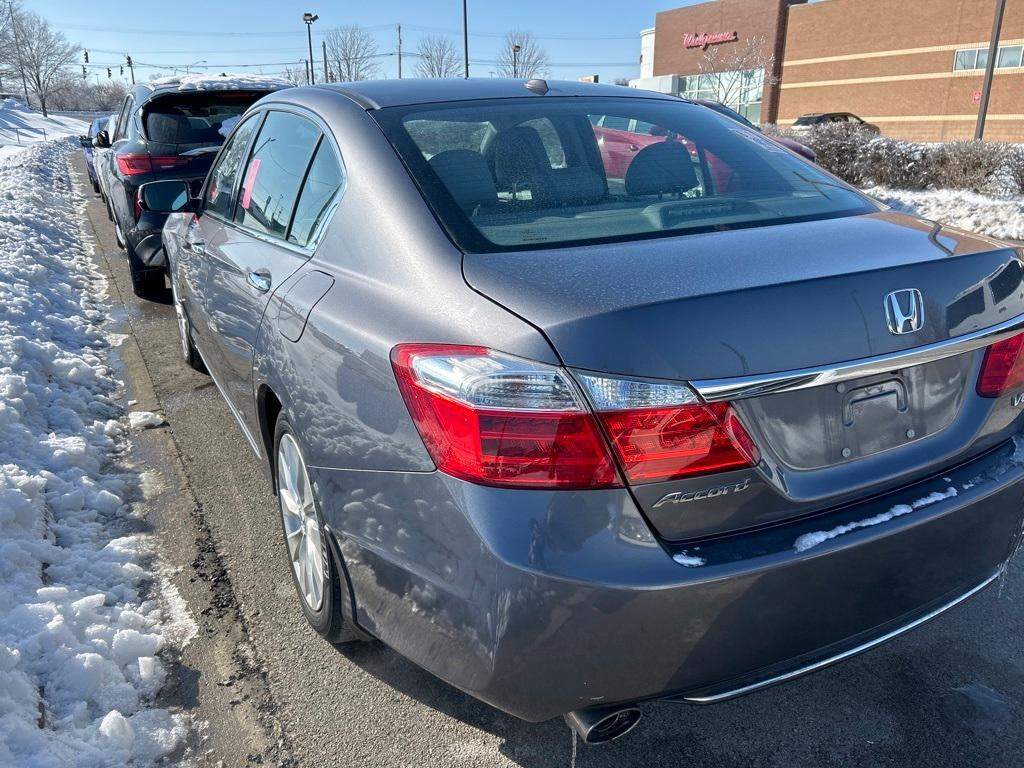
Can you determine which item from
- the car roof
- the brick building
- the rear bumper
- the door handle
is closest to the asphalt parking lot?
the rear bumper

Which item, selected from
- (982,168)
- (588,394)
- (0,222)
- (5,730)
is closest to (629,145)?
(588,394)

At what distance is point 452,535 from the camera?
1.71m

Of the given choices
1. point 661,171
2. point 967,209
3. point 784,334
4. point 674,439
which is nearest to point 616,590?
point 674,439

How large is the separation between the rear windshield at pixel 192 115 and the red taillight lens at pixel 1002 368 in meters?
6.36

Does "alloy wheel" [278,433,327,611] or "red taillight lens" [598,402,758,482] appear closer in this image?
"red taillight lens" [598,402,758,482]

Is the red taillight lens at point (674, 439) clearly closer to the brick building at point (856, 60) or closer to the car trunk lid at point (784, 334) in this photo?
the car trunk lid at point (784, 334)

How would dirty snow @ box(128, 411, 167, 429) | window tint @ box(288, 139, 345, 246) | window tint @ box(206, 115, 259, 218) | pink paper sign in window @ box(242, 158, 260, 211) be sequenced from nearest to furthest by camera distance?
window tint @ box(288, 139, 345, 246)
pink paper sign in window @ box(242, 158, 260, 211)
window tint @ box(206, 115, 259, 218)
dirty snow @ box(128, 411, 167, 429)

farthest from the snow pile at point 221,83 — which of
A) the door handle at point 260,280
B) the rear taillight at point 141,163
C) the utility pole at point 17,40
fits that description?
the utility pole at point 17,40

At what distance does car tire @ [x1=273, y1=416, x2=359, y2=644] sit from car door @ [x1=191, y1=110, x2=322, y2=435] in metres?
0.36

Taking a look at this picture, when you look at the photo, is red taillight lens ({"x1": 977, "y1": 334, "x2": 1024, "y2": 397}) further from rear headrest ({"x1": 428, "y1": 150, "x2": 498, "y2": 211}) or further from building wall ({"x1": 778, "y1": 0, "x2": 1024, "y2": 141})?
building wall ({"x1": 778, "y1": 0, "x2": 1024, "y2": 141})

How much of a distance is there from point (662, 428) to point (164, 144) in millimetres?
6688

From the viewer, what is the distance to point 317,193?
2641 millimetres

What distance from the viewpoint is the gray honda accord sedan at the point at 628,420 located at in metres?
1.62

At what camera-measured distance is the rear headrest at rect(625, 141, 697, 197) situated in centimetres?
253
